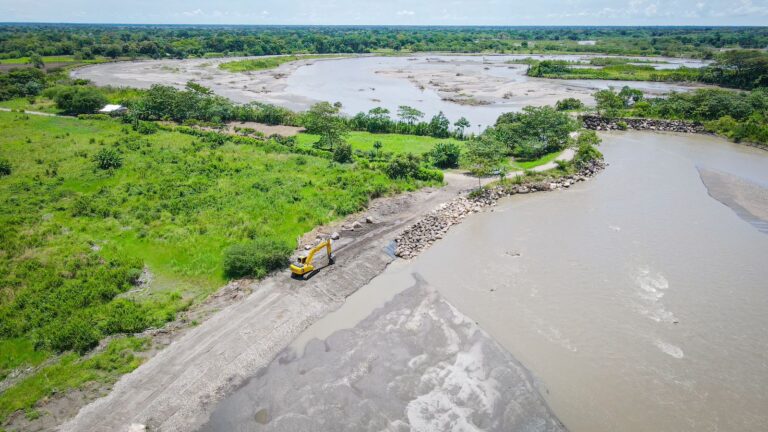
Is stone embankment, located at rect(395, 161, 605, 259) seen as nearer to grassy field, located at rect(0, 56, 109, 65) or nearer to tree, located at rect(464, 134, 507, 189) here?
tree, located at rect(464, 134, 507, 189)

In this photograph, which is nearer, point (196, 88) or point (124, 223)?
point (124, 223)

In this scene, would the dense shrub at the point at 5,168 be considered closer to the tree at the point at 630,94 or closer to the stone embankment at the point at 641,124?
the stone embankment at the point at 641,124

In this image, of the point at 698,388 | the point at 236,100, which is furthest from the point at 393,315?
→ the point at 236,100

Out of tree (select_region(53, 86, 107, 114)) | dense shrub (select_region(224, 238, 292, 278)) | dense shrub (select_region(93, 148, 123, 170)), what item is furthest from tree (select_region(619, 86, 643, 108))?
tree (select_region(53, 86, 107, 114))

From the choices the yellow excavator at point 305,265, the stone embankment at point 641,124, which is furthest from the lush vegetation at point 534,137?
the yellow excavator at point 305,265

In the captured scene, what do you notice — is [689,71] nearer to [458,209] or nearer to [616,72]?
[616,72]

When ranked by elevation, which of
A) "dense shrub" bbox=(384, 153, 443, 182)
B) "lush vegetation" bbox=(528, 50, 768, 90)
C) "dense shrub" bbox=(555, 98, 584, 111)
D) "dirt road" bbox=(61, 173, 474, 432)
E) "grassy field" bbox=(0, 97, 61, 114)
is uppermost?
"lush vegetation" bbox=(528, 50, 768, 90)

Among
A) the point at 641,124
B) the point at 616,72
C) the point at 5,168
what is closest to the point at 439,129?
the point at 641,124
